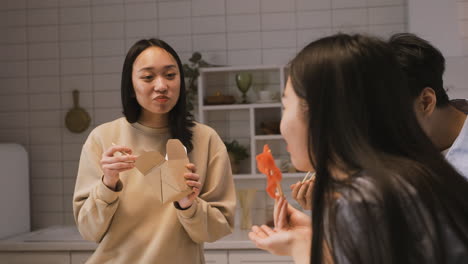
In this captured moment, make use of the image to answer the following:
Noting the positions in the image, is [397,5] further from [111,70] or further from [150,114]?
[150,114]

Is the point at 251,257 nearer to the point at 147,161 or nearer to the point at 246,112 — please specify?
the point at 246,112

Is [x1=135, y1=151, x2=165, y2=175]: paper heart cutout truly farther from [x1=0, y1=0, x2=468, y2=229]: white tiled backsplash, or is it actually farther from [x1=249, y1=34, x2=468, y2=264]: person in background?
[x1=0, y1=0, x2=468, y2=229]: white tiled backsplash

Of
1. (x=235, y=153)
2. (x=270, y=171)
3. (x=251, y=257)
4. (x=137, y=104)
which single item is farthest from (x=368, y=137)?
(x=235, y=153)

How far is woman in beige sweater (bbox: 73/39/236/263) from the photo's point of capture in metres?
1.81

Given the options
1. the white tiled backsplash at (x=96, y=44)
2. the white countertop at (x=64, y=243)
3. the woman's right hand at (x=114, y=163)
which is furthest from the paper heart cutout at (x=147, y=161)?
the white tiled backsplash at (x=96, y=44)

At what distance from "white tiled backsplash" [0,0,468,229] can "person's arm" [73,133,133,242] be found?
187 centimetres

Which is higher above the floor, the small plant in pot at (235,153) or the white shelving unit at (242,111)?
the white shelving unit at (242,111)

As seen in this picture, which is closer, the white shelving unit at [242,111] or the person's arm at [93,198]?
the person's arm at [93,198]

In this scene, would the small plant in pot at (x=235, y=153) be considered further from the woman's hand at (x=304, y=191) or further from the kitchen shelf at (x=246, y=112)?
the woman's hand at (x=304, y=191)

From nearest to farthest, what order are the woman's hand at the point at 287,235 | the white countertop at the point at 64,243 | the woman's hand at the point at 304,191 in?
the woman's hand at the point at 287,235 < the woman's hand at the point at 304,191 < the white countertop at the point at 64,243

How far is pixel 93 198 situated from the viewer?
181 cm

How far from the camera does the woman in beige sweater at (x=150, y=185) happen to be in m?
1.81

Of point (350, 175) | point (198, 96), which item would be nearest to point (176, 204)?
point (350, 175)

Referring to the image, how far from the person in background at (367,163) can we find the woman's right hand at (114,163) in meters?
0.86
